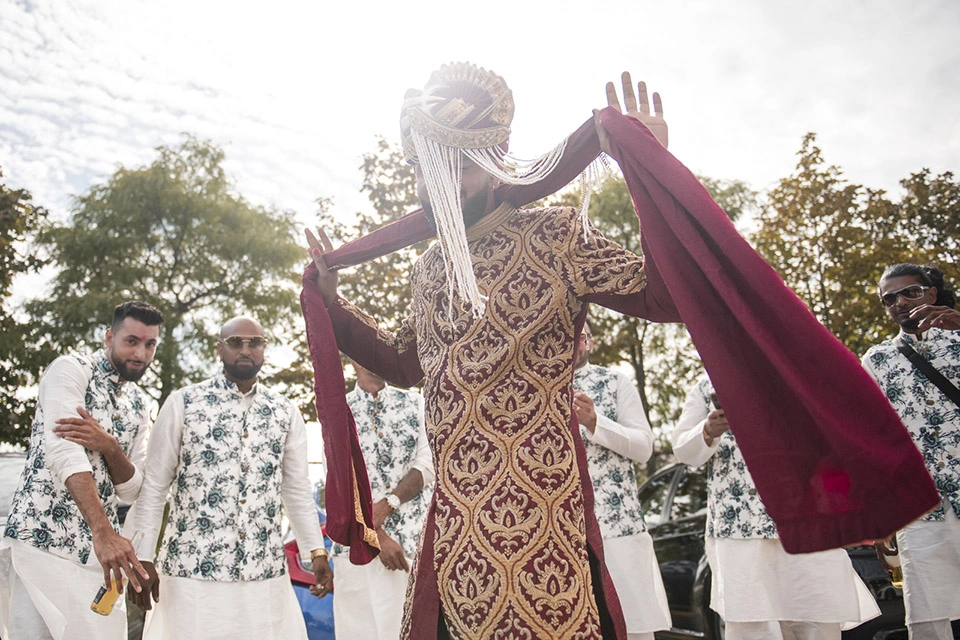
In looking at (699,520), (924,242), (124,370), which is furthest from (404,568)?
(924,242)

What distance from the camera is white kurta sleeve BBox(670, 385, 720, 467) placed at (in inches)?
194

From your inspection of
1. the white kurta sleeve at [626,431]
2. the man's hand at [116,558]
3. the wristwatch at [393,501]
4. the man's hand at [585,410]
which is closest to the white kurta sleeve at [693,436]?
the white kurta sleeve at [626,431]

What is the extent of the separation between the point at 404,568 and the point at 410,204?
8.46 m

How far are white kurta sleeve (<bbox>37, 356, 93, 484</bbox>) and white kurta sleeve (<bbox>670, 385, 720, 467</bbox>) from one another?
3.70 m

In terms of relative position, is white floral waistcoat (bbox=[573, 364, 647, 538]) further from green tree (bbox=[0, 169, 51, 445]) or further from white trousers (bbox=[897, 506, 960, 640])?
green tree (bbox=[0, 169, 51, 445])

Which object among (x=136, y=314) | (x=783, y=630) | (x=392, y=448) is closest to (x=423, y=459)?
(x=392, y=448)

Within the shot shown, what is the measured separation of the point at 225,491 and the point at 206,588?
1.85 feet

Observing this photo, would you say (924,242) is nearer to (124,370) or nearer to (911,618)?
(911,618)

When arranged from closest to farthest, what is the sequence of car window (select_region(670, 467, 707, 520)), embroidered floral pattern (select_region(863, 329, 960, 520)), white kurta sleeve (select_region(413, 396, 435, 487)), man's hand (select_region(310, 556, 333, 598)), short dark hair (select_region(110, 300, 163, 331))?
1. embroidered floral pattern (select_region(863, 329, 960, 520))
2. man's hand (select_region(310, 556, 333, 598))
3. short dark hair (select_region(110, 300, 163, 331))
4. white kurta sleeve (select_region(413, 396, 435, 487))
5. car window (select_region(670, 467, 707, 520))

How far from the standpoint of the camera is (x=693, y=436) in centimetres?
497

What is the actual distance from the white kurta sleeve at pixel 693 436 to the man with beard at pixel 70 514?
341 cm

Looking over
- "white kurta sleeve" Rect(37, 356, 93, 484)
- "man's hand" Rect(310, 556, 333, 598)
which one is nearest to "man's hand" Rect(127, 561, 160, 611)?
"white kurta sleeve" Rect(37, 356, 93, 484)

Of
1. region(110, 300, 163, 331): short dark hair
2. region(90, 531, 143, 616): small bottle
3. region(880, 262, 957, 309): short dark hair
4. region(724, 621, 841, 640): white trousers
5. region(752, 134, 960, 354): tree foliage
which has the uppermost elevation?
region(752, 134, 960, 354): tree foliage

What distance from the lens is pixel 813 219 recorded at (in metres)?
13.0
